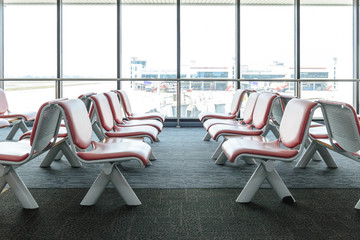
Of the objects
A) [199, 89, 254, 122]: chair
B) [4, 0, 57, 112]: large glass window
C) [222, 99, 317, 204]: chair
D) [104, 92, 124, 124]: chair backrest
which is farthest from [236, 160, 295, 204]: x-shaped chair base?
[4, 0, 57, 112]: large glass window

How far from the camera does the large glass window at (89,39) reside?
810cm

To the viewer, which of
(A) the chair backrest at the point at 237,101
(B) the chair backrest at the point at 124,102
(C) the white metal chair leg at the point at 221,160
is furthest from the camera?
(A) the chair backrest at the point at 237,101

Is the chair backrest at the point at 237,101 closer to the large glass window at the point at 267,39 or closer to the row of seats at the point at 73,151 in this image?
the large glass window at the point at 267,39

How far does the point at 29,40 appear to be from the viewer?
8.19 m

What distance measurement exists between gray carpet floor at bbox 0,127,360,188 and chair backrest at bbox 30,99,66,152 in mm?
677

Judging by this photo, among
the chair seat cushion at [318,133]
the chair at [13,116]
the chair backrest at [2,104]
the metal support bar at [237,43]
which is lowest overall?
the chair seat cushion at [318,133]

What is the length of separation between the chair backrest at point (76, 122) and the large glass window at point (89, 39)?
515 centimetres

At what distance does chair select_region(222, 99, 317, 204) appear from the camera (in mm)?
2781

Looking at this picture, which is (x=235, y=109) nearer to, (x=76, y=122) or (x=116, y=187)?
(x=116, y=187)

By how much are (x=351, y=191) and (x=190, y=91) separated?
4896mm

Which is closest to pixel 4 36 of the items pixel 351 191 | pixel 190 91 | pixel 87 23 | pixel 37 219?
pixel 87 23

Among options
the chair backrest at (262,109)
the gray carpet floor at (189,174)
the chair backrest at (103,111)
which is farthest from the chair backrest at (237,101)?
the chair backrest at (103,111)

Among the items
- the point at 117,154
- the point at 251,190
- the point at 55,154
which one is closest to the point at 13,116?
the point at 55,154

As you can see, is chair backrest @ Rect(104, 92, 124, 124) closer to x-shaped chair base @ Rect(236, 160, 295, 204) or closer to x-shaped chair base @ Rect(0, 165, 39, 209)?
x-shaped chair base @ Rect(0, 165, 39, 209)
